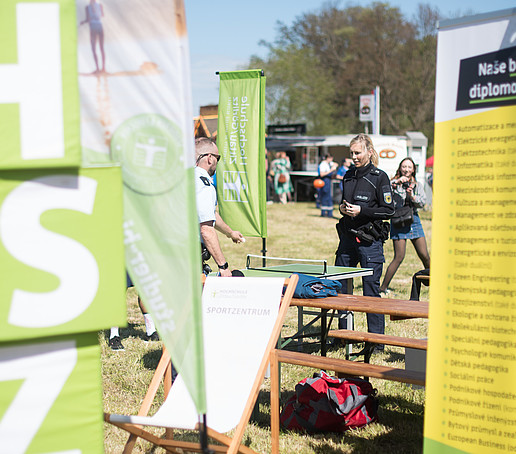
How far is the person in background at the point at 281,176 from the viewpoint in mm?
24797

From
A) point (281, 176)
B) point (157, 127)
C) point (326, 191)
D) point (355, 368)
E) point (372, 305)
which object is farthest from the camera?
point (281, 176)

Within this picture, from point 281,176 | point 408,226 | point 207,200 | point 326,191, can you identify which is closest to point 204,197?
point 207,200

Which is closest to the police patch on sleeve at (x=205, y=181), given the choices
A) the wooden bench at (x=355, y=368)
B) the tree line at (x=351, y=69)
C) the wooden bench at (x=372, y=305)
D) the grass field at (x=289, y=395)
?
the wooden bench at (x=372, y=305)

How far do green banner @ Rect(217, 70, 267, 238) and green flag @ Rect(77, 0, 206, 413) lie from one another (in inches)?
212

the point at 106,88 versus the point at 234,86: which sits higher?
the point at 234,86

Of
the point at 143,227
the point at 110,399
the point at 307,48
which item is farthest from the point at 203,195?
the point at 307,48

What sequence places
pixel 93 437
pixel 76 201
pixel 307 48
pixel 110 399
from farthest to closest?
pixel 307 48 < pixel 110 399 < pixel 93 437 < pixel 76 201

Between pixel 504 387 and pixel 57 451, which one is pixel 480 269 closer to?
pixel 504 387

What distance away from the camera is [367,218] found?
571cm

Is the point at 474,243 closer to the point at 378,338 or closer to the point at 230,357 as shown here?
the point at 230,357

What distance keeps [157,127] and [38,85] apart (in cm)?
38

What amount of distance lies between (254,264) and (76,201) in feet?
31.8

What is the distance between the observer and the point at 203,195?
4.92 m

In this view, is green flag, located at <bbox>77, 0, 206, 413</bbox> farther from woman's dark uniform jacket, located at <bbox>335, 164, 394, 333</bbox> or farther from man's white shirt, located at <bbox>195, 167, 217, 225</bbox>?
woman's dark uniform jacket, located at <bbox>335, 164, 394, 333</bbox>
